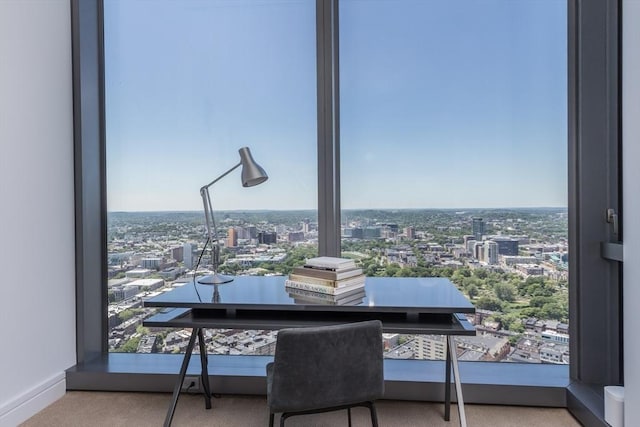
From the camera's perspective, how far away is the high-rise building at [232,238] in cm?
241

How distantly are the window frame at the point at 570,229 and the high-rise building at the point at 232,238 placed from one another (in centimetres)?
52

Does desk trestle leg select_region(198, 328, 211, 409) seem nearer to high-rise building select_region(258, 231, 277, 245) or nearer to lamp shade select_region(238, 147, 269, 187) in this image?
high-rise building select_region(258, 231, 277, 245)

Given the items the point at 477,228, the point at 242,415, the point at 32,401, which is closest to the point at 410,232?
the point at 477,228

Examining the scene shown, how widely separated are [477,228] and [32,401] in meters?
2.51

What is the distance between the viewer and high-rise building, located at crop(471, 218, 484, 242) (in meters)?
2.24

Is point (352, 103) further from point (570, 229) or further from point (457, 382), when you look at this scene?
point (457, 382)

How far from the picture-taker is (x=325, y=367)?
1303 mm

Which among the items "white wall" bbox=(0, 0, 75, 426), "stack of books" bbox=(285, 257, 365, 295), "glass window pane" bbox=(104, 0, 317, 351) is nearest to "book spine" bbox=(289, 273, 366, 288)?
"stack of books" bbox=(285, 257, 365, 295)

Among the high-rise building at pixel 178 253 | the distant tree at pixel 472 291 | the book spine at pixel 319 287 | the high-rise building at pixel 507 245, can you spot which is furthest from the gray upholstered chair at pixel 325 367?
the high-rise building at pixel 178 253

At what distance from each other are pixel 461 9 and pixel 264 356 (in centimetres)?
233

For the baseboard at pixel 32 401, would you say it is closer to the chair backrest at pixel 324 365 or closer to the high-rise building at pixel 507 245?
the chair backrest at pixel 324 365

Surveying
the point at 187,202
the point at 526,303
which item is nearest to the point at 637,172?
the point at 526,303

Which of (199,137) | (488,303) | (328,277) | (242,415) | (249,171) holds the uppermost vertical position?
(199,137)

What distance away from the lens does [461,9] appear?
2250 mm
